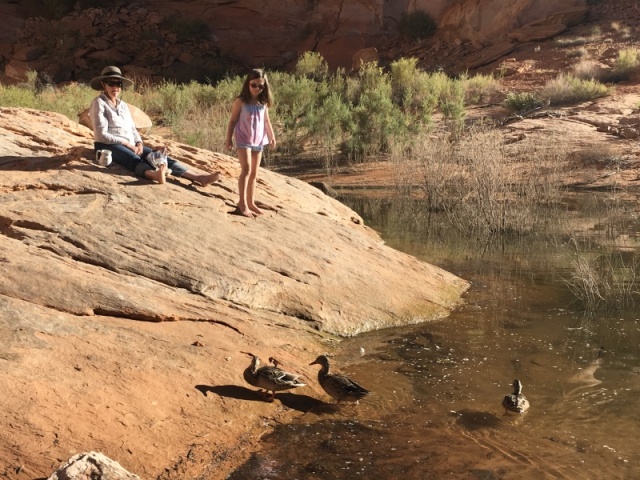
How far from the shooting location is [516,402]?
527 cm

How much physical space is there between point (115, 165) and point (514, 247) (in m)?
5.54

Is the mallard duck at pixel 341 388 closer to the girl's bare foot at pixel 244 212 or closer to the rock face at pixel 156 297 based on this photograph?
the rock face at pixel 156 297

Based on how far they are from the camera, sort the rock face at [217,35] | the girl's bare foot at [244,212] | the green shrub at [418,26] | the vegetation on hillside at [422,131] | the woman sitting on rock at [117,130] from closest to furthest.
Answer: the woman sitting on rock at [117,130], the girl's bare foot at [244,212], the vegetation on hillside at [422,131], the rock face at [217,35], the green shrub at [418,26]

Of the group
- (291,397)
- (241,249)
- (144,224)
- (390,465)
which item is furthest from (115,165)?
(390,465)

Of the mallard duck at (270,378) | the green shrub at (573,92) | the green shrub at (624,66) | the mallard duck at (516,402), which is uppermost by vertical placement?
the green shrub at (624,66)

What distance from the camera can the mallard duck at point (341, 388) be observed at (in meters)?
5.29

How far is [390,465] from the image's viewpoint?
4555 mm

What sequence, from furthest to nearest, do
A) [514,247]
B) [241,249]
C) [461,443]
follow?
[514,247], [241,249], [461,443]

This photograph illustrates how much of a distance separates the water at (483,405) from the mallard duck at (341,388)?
94 mm

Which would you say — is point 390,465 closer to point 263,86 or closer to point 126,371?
point 126,371

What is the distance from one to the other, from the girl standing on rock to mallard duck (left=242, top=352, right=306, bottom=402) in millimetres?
2799

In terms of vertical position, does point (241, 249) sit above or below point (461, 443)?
above

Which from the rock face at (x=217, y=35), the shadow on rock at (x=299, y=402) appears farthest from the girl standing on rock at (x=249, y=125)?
the rock face at (x=217, y=35)

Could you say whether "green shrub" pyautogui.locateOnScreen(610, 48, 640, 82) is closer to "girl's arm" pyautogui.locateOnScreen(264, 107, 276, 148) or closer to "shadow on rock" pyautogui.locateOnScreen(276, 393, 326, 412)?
"girl's arm" pyautogui.locateOnScreen(264, 107, 276, 148)
